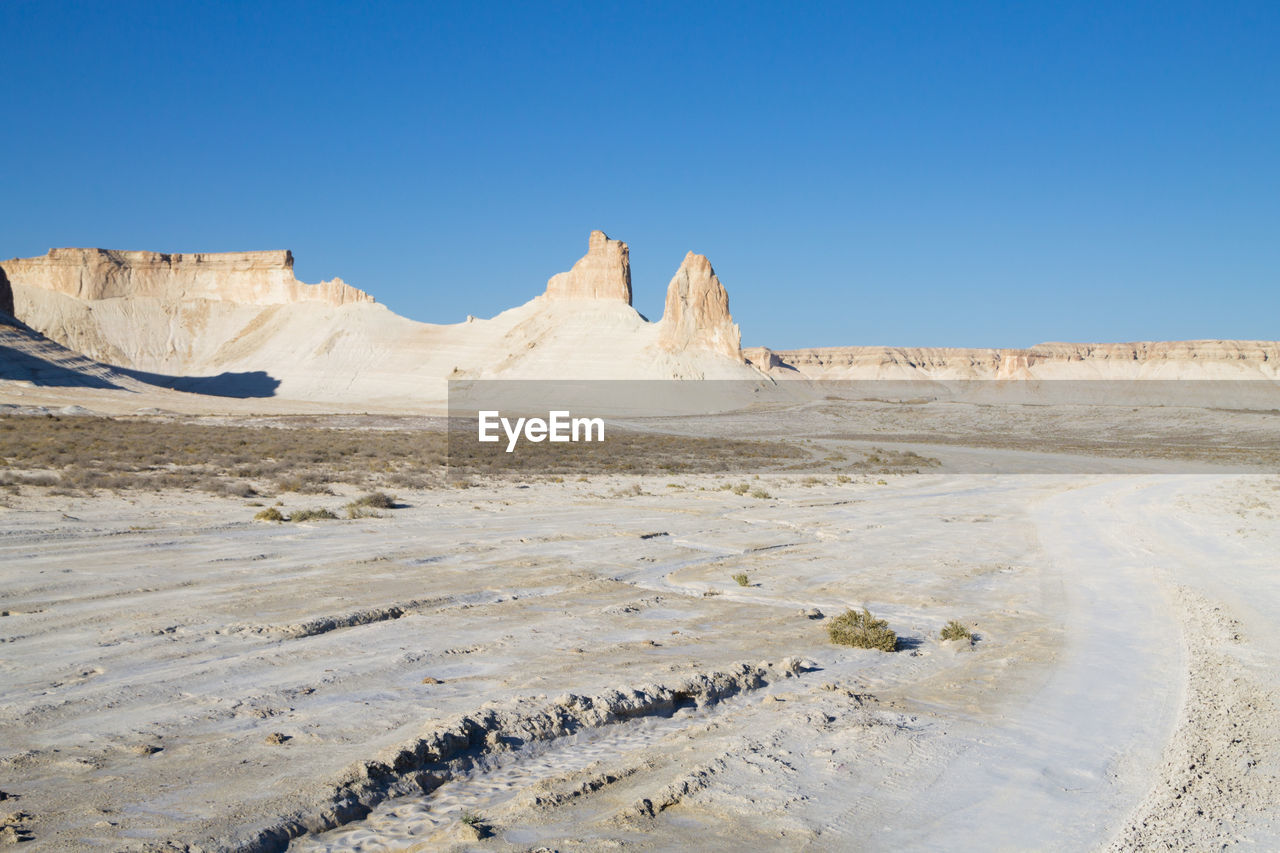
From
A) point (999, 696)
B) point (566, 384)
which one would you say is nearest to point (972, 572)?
point (999, 696)

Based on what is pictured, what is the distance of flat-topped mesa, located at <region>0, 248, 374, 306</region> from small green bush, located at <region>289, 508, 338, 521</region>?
110 m

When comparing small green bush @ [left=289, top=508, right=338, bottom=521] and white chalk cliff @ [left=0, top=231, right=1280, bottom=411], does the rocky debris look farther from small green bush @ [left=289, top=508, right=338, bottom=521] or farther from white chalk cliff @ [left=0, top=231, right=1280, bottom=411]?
white chalk cliff @ [left=0, top=231, right=1280, bottom=411]

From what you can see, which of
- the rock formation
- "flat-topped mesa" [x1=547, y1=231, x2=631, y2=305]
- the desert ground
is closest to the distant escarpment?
"flat-topped mesa" [x1=547, y1=231, x2=631, y2=305]

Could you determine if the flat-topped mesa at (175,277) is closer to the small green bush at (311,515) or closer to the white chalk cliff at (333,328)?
the white chalk cliff at (333,328)

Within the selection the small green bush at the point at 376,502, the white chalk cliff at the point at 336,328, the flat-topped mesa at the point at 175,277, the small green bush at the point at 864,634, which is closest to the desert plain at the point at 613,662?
the small green bush at the point at 864,634

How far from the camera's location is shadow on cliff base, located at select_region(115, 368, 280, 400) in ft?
338

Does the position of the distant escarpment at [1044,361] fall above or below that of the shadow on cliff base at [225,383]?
above

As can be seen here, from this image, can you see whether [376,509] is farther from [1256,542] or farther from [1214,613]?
[1256,542]

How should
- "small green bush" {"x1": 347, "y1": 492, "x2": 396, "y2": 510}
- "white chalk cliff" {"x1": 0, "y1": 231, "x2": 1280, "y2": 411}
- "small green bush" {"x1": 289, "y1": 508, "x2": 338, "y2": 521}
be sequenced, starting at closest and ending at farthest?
"small green bush" {"x1": 289, "y1": 508, "x2": 338, "y2": 521} → "small green bush" {"x1": 347, "y1": 492, "x2": 396, "y2": 510} → "white chalk cliff" {"x1": 0, "y1": 231, "x2": 1280, "y2": 411}

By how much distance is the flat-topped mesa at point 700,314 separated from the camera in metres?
107

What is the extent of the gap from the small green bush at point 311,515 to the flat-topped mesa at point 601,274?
103643 millimetres

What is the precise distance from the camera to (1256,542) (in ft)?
51.4

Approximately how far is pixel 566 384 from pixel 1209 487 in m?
74.7

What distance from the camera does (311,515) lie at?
1498 centimetres
